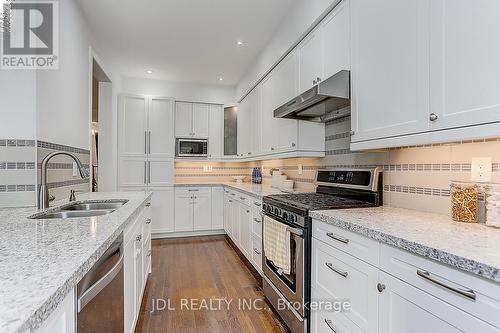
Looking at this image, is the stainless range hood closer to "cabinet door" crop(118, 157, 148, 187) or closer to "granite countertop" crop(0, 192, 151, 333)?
"granite countertop" crop(0, 192, 151, 333)

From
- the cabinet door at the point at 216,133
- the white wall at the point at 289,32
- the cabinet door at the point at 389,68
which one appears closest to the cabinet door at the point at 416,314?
the cabinet door at the point at 389,68

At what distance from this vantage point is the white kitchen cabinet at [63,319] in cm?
62

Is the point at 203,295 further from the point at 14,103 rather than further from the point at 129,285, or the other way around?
the point at 14,103

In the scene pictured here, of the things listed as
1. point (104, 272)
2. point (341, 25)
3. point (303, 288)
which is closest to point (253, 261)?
point (303, 288)

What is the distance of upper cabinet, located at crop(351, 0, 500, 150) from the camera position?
1047mm

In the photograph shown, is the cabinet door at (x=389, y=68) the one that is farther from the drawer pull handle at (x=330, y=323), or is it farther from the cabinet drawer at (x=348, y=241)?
the drawer pull handle at (x=330, y=323)

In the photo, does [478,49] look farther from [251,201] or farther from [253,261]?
[253,261]

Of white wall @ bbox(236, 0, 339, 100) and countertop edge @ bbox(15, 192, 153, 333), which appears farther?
white wall @ bbox(236, 0, 339, 100)

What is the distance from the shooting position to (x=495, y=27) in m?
1.00

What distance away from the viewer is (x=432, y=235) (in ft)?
3.50

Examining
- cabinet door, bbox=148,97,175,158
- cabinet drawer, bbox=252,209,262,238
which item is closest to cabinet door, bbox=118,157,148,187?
cabinet door, bbox=148,97,175,158

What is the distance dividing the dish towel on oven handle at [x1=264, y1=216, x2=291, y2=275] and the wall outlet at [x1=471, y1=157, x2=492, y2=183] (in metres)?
1.14

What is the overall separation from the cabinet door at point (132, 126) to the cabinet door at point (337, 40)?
3.35 metres

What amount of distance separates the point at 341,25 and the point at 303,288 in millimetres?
1877
